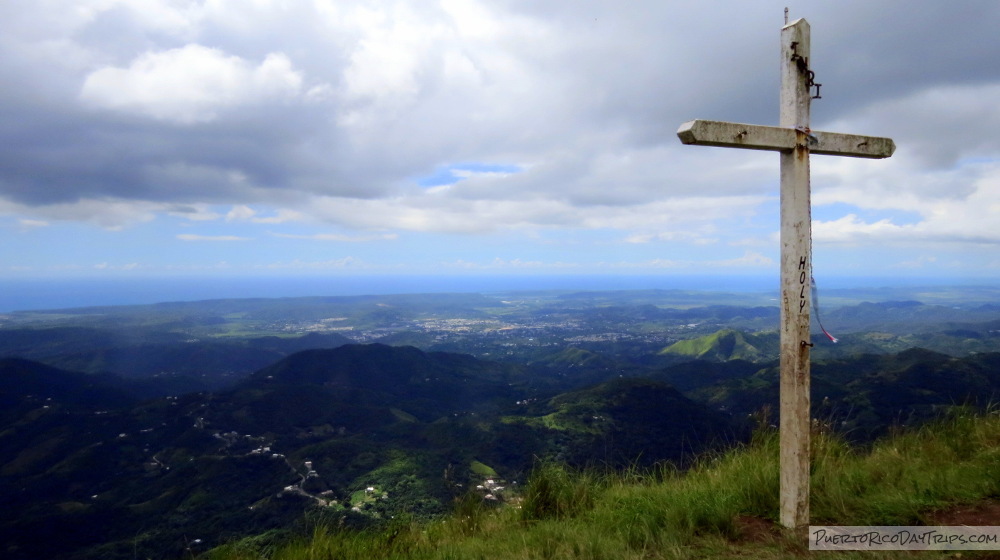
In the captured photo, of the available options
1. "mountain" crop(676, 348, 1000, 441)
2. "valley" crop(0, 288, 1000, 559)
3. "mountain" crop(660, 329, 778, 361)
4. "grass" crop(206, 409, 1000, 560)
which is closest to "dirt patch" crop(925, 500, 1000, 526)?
"grass" crop(206, 409, 1000, 560)

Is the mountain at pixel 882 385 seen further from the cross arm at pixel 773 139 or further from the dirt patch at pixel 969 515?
the cross arm at pixel 773 139

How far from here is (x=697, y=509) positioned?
13.9ft

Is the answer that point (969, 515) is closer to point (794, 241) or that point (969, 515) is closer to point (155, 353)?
point (794, 241)

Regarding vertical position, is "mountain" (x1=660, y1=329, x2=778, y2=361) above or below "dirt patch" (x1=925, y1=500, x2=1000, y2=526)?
below

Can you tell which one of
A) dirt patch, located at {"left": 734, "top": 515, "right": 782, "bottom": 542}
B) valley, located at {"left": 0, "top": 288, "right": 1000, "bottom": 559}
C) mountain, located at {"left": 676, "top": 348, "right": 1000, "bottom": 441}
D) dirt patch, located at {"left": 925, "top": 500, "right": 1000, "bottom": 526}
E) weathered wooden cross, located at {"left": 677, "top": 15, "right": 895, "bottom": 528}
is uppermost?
weathered wooden cross, located at {"left": 677, "top": 15, "right": 895, "bottom": 528}

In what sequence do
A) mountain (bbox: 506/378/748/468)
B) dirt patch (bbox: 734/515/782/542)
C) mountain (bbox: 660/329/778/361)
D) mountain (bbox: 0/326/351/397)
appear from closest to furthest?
dirt patch (bbox: 734/515/782/542) → mountain (bbox: 506/378/748/468) → mountain (bbox: 660/329/778/361) → mountain (bbox: 0/326/351/397)

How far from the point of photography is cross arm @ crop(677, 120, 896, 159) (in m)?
3.80

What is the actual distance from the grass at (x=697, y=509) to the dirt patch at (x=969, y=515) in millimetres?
73

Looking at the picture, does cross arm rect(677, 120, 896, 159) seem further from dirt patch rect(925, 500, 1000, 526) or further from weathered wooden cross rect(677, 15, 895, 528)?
dirt patch rect(925, 500, 1000, 526)

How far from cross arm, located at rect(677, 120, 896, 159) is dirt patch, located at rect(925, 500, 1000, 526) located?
292cm

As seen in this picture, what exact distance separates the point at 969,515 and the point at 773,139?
125 inches

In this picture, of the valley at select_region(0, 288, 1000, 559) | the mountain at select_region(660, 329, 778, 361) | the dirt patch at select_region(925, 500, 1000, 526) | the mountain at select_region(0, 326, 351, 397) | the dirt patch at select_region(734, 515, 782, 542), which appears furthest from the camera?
the mountain at select_region(0, 326, 351, 397)

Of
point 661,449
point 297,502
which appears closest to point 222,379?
point 297,502

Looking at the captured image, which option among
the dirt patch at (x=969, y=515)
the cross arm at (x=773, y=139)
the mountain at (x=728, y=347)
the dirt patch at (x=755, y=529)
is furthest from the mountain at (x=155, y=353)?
the dirt patch at (x=969, y=515)
